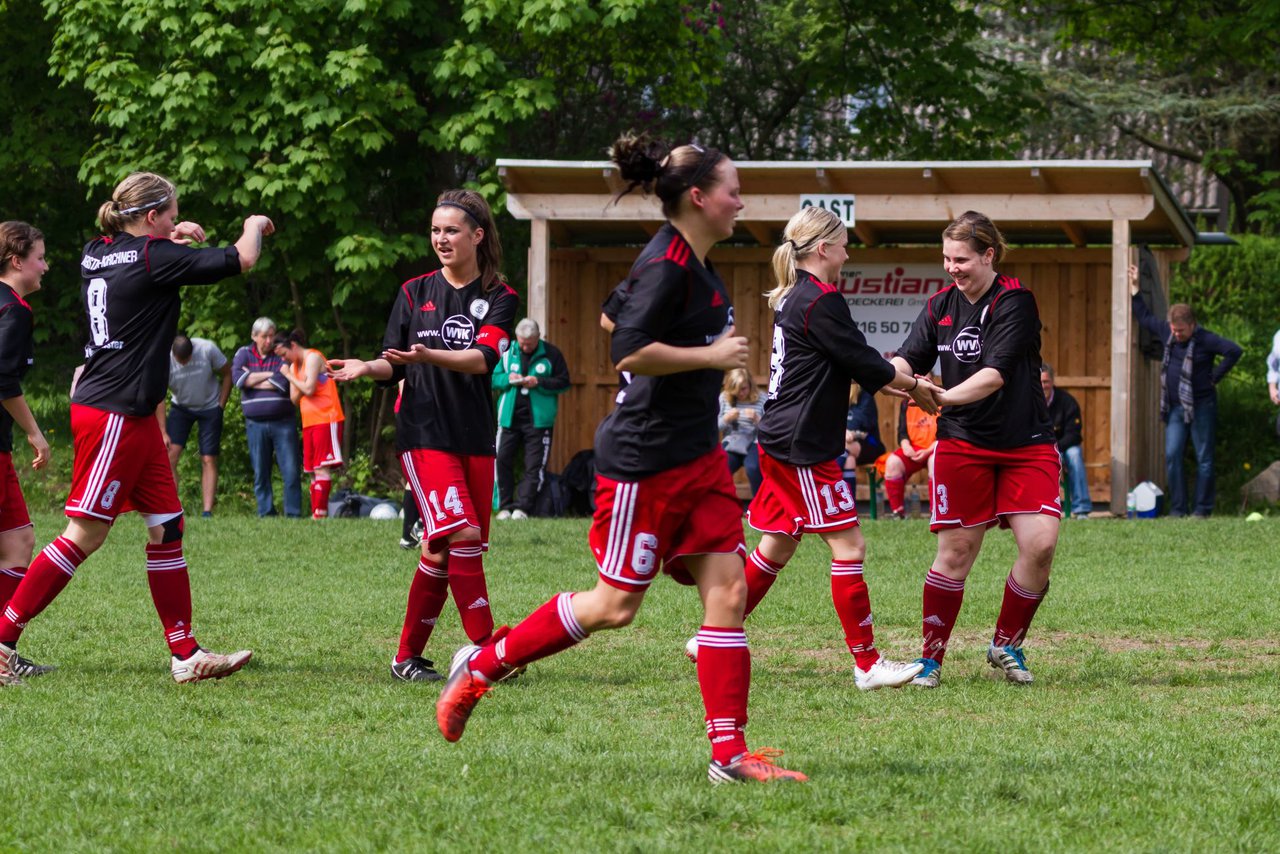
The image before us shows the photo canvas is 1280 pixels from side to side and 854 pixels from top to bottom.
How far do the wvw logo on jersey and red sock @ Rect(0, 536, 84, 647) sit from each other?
5.84 ft

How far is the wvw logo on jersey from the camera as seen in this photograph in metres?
7.35

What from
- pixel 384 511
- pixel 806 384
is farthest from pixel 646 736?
pixel 384 511

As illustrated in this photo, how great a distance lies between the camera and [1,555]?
791cm

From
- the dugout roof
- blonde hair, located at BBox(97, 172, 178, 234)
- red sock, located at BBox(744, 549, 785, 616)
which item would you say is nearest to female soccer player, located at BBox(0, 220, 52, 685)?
blonde hair, located at BBox(97, 172, 178, 234)

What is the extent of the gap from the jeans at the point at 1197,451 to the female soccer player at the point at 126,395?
12381 mm

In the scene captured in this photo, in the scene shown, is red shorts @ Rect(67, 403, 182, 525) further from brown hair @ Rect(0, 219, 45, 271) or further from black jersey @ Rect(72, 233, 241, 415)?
brown hair @ Rect(0, 219, 45, 271)

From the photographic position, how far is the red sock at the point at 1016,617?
7406mm

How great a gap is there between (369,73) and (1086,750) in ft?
48.8

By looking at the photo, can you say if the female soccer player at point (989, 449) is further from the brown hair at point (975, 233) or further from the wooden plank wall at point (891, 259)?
the wooden plank wall at point (891, 259)

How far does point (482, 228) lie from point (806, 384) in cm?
153

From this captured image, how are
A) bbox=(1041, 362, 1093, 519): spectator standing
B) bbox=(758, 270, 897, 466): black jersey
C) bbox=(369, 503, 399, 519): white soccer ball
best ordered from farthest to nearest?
1. bbox=(369, 503, 399, 519): white soccer ball
2. bbox=(1041, 362, 1093, 519): spectator standing
3. bbox=(758, 270, 897, 466): black jersey

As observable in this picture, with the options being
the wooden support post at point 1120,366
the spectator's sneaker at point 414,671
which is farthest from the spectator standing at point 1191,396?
the spectator's sneaker at point 414,671

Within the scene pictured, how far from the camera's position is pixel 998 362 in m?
7.18

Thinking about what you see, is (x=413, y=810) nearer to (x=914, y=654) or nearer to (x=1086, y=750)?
(x=1086, y=750)
